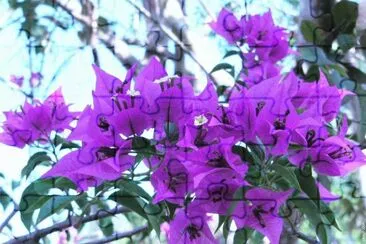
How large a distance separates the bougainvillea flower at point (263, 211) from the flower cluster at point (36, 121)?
30 cm

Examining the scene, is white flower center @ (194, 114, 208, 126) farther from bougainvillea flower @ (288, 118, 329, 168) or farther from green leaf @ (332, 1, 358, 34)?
green leaf @ (332, 1, 358, 34)

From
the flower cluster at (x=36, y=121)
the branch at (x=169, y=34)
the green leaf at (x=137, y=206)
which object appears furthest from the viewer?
the branch at (x=169, y=34)

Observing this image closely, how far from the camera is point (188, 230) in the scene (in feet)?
1.85

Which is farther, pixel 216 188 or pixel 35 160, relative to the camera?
pixel 35 160

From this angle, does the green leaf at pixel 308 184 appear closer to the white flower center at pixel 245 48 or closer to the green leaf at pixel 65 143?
the green leaf at pixel 65 143

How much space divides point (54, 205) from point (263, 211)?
22cm

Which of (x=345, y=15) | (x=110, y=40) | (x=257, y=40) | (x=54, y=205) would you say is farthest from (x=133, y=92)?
(x=110, y=40)

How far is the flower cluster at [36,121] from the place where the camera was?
2.39ft

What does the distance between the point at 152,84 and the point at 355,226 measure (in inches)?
43.1

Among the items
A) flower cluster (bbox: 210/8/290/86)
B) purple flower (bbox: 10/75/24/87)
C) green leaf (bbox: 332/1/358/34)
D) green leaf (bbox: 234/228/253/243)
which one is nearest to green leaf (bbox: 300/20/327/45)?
green leaf (bbox: 332/1/358/34)

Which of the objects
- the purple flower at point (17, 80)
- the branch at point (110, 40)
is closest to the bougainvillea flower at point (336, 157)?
the branch at point (110, 40)

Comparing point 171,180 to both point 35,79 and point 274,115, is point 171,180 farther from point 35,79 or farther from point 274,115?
point 35,79

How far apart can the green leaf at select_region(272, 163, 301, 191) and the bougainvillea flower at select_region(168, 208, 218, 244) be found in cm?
9

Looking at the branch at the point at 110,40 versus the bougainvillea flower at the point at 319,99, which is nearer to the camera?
the bougainvillea flower at the point at 319,99
